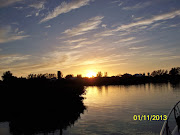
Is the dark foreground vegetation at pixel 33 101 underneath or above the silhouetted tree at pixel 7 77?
underneath

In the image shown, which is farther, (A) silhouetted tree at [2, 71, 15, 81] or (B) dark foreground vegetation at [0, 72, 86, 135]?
(A) silhouetted tree at [2, 71, 15, 81]

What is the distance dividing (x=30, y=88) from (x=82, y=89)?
14.5 m

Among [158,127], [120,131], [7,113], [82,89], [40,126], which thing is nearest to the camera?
[120,131]

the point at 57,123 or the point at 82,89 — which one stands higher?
the point at 82,89

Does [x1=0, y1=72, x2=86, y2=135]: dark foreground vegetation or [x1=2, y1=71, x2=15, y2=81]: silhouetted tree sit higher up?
[x1=2, y1=71, x2=15, y2=81]: silhouetted tree

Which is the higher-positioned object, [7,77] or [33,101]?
[7,77]

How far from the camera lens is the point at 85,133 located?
17328mm

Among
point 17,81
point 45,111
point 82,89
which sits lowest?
point 45,111

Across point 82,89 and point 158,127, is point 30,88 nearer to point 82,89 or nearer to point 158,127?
point 82,89

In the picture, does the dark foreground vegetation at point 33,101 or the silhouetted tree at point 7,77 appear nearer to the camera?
the dark foreground vegetation at point 33,101

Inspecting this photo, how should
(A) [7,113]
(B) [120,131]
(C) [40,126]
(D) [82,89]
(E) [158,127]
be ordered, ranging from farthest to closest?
(D) [82,89] < (A) [7,113] < (C) [40,126] < (E) [158,127] < (B) [120,131]

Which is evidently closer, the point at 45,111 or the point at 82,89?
the point at 45,111

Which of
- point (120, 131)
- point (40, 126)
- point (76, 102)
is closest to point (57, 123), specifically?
point (40, 126)

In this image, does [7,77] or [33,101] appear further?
[7,77]
